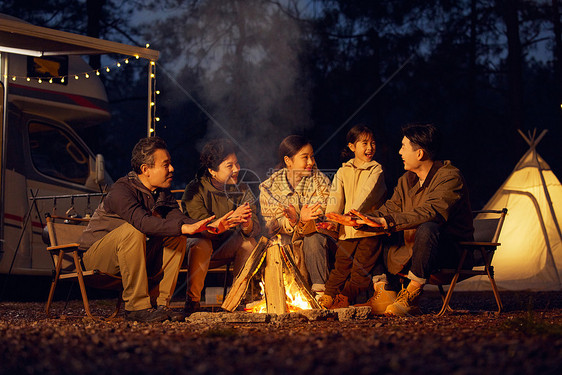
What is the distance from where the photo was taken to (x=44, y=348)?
2648mm

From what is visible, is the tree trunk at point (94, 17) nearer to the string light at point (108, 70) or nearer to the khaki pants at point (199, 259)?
the string light at point (108, 70)

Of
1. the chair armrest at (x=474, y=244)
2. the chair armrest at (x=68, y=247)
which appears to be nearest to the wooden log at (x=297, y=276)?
the chair armrest at (x=474, y=244)

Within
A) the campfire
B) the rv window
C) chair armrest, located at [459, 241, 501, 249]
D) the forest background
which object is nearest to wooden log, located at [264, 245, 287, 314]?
the campfire

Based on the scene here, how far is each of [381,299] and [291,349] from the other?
2052 millimetres

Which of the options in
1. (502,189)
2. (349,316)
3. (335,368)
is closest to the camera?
(335,368)

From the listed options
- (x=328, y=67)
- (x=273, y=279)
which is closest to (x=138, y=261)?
(x=273, y=279)

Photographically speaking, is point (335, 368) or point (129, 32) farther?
point (129, 32)

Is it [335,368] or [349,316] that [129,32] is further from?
[335,368]

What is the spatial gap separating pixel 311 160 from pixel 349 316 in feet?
4.27

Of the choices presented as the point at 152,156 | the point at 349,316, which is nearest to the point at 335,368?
the point at 349,316

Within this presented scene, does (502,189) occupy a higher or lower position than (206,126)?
lower

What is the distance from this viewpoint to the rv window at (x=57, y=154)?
23.6 feet

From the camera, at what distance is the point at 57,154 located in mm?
7359

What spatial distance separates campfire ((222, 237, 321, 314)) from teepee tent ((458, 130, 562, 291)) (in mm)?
4042
